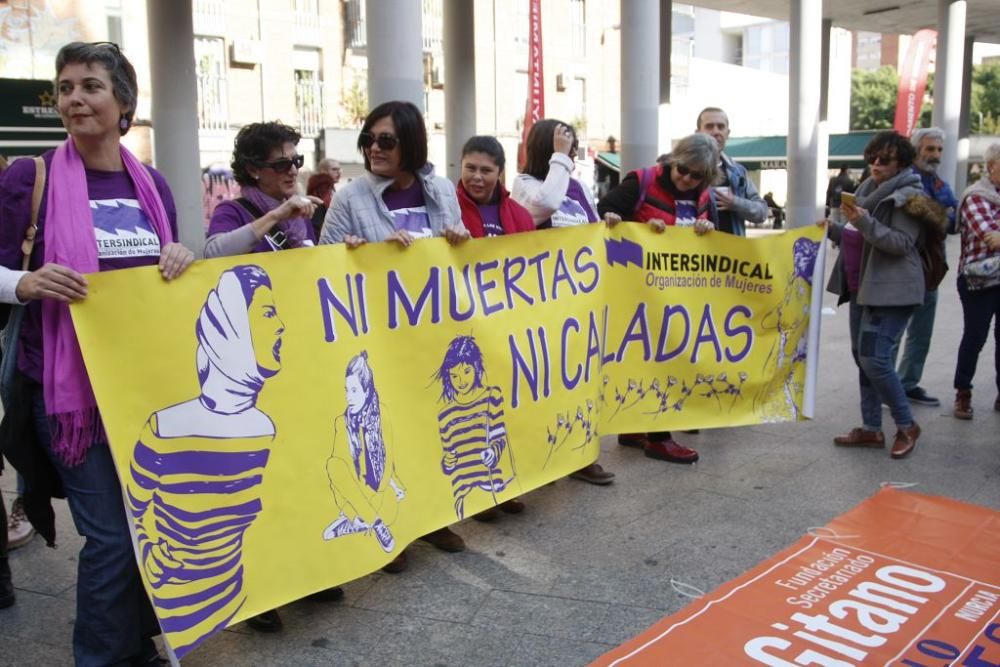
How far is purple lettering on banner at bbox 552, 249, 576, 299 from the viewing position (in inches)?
166

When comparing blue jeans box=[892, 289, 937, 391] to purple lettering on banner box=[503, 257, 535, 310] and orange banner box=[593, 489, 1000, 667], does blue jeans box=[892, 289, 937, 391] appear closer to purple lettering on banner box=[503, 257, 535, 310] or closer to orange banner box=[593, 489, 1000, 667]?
orange banner box=[593, 489, 1000, 667]

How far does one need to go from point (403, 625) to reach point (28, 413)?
55.4 inches

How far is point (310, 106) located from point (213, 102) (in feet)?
9.71

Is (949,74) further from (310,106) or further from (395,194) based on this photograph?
(395,194)

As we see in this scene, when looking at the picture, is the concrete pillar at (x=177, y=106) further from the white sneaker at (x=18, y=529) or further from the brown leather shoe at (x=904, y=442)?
the brown leather shoe at (x=904, y=442)

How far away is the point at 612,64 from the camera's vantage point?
34.0 metres

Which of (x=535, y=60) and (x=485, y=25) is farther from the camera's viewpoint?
(x=485, y=25)

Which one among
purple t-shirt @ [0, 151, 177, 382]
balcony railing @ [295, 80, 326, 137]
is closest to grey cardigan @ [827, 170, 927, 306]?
purple t-shirt @ [0, 151, 177, 382]

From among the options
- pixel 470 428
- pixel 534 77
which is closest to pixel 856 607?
pixel 470 428

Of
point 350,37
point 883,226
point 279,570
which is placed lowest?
point 279,570

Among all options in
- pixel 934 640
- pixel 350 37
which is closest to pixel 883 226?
pixel 934 640

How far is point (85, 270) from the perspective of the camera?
2.60 m

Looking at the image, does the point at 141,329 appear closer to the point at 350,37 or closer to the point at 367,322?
the point at 367,322

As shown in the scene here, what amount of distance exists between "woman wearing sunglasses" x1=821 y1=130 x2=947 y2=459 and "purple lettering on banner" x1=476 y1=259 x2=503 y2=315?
2.10 meters
